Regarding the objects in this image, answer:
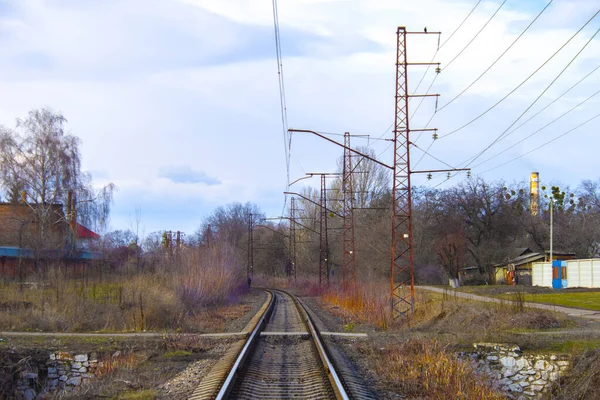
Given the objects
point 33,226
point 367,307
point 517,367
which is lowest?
point 517,367

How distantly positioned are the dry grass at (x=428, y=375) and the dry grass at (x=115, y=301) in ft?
28.9

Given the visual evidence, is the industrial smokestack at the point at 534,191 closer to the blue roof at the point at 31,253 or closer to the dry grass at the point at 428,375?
the blue roof at the point at 31,253

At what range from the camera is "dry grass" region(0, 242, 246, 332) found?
19078 mm

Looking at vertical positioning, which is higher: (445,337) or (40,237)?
(40,237)

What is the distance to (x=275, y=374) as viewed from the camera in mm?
10969

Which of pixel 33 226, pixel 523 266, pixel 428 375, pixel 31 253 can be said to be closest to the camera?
pixel 428 375

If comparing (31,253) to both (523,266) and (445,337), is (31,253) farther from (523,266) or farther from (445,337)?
(523,266)

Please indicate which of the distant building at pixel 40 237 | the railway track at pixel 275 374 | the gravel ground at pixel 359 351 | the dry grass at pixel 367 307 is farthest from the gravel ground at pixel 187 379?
the distant building at pixel 40 237

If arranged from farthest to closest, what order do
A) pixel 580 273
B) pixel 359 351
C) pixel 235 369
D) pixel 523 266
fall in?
pixel 523 266 → pixel 580 273 → pixel 359 351 → pixel 235 369

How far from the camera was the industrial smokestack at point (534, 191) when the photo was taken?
7932 centimetres

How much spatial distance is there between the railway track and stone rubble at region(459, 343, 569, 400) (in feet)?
13.3

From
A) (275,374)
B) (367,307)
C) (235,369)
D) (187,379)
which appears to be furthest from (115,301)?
(235,369)

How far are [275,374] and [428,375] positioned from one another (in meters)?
2.89

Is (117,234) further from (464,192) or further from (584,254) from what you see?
(584,254)
